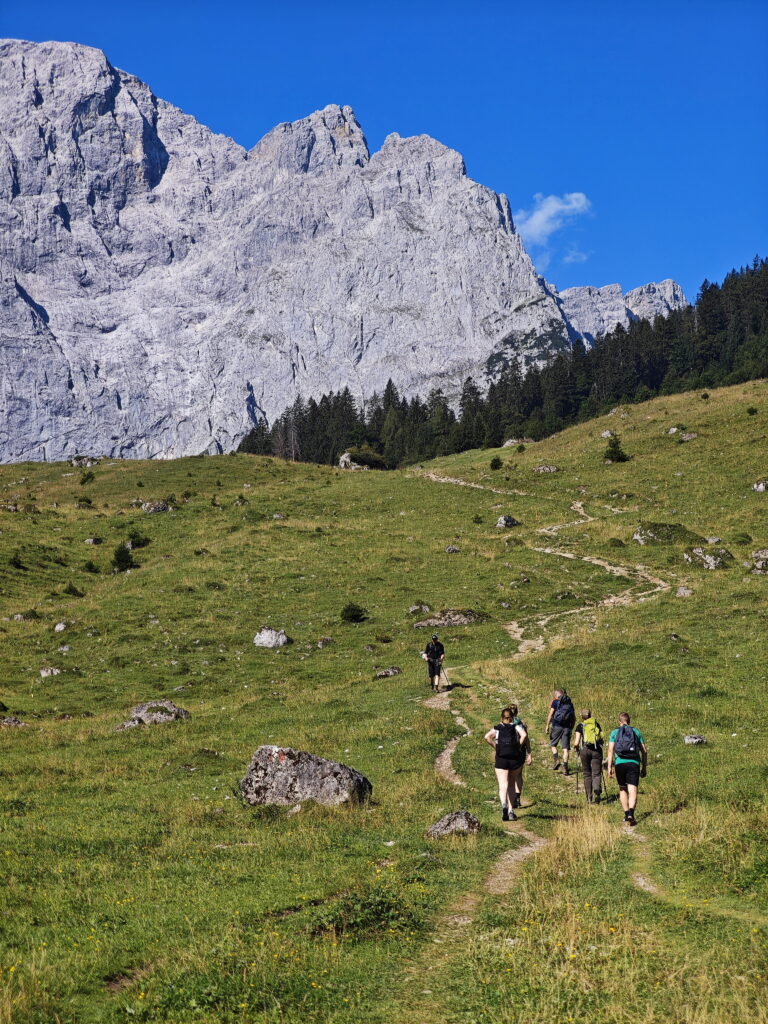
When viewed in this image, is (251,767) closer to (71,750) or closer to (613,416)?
(71,750)

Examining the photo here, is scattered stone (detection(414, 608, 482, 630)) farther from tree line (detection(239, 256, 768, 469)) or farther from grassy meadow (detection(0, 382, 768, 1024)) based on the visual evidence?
tree line (detection(239, 256, 768, 469))

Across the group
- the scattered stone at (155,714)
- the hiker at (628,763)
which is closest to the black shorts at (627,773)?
the hiker at (628,763)

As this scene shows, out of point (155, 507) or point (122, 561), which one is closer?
point (122, 561)

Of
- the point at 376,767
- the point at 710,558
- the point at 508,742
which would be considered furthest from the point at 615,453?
the point at 508,742

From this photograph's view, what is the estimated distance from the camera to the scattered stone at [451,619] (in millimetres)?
47188

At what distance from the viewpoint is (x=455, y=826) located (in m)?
16.7

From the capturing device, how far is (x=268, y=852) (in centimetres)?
1578

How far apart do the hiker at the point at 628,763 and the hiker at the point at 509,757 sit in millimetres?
2158

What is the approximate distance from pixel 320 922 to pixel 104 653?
36.1 metres

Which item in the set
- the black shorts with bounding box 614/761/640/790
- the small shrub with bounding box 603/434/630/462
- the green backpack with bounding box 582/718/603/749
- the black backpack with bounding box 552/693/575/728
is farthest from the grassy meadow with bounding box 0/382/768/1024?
the small shrub with bounding box 603/434/630/462

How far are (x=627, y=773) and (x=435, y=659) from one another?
16810 mm

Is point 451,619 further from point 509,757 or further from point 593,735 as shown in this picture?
point 509,757

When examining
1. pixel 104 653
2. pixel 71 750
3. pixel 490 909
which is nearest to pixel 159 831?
pixel 490 909

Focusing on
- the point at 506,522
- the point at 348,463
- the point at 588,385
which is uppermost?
the point at 588,385
